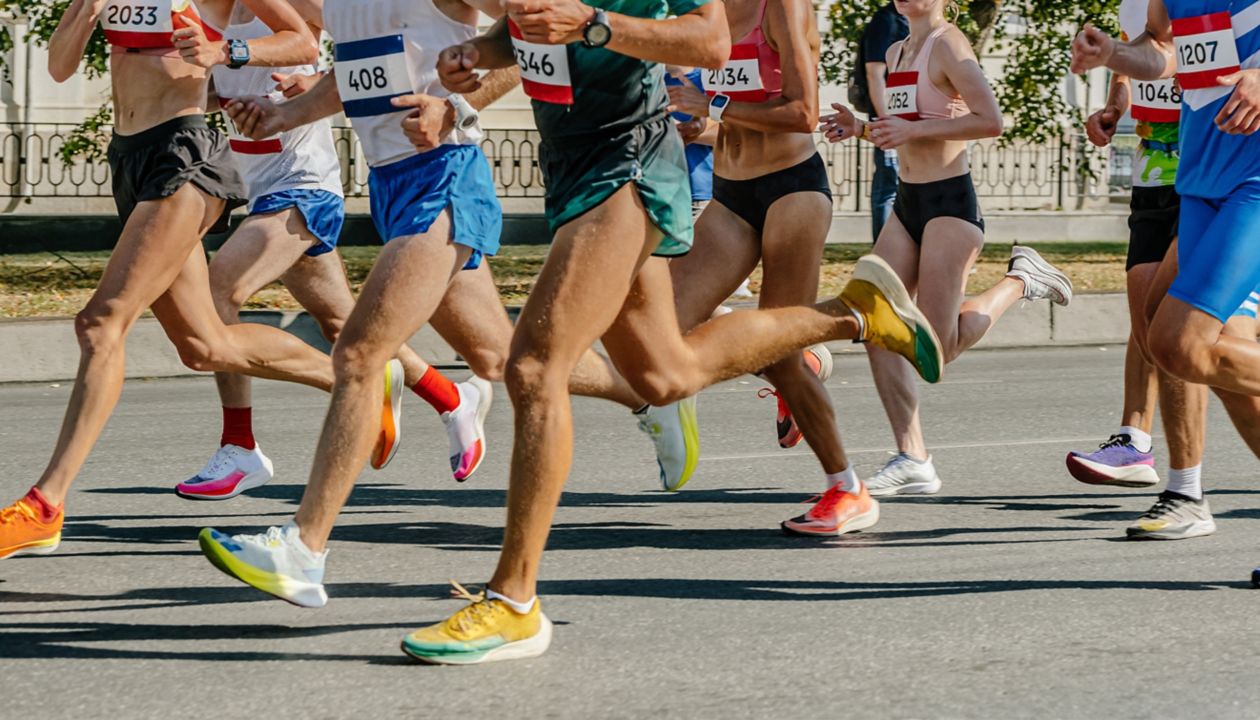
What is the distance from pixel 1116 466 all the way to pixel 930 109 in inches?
58.4

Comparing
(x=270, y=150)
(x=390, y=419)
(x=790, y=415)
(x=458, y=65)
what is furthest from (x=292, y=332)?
(x=458, y=65)

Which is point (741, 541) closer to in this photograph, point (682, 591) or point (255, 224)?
point (682, 591)

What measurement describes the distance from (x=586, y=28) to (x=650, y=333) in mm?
952

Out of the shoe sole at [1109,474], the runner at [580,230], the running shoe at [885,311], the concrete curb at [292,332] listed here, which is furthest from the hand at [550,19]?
the concrete curb at [292,332]

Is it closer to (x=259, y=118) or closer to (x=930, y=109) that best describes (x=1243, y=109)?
(x=930, y=109)

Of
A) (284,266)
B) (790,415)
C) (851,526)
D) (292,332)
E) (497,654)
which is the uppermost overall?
(284,266)

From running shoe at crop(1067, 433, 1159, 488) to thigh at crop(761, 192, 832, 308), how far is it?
1473mm

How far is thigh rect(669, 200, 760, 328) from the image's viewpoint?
6.43m

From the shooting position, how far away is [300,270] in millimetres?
7188

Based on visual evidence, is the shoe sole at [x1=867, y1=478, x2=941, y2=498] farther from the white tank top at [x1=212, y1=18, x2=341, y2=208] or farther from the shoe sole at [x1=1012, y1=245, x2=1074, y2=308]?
the white tank top at [x1=212, y1=18, x2=341, y2=208]

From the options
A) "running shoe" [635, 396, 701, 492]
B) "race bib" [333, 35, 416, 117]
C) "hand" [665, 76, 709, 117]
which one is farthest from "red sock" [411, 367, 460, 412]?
"race bib" [333, 35, 416, 117]

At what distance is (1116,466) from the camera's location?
284 inches

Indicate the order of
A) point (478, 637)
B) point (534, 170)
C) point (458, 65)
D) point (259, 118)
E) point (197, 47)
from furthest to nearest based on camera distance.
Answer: point (534, 170)
point (197, 47)
point (259, 118)
point (458, 65)
point (478, 637)

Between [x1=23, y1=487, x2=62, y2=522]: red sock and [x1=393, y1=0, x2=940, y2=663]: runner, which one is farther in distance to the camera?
[x1=23, y1=487, x2=62, y2=522]: red sock
